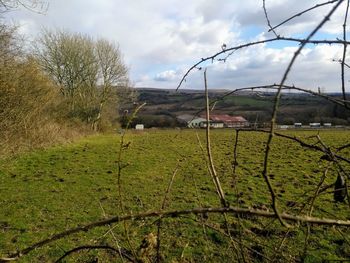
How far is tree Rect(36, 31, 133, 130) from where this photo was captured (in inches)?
1426

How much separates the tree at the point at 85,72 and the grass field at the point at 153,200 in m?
19.5

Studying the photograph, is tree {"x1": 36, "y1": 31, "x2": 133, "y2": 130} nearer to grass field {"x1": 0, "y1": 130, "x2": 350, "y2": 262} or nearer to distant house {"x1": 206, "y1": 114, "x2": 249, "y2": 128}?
grass field {"x1": 0, "y1": 130, "x2": 350, "y2": 262}

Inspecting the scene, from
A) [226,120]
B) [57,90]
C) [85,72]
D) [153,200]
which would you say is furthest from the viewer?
[85,72]

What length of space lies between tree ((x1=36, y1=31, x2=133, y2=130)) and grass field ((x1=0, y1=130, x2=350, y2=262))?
64.0ft

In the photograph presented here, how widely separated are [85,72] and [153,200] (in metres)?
30.7

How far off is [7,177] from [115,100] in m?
27.8

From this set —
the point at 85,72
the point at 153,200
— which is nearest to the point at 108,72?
the point at 85,72

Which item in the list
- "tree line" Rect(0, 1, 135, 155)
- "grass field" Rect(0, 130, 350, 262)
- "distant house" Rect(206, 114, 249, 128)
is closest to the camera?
"distant house" Rect(206, 114, 249, 128)

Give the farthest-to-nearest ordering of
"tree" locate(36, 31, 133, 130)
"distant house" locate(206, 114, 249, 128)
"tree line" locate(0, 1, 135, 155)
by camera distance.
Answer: "tree" locate(36, 31, 133, 130) → "tree line" locate(0, 1, 135, 155) → "distant house" locate(206, 114, 249, 128)

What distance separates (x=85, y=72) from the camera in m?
38.1

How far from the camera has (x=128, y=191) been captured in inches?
406

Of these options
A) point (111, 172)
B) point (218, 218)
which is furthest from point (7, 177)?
point (218, 218)

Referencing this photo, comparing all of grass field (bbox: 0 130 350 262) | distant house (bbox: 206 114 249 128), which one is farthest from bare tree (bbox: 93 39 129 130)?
distant house (bbox: 206 114 249 128)

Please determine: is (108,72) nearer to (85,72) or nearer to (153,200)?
(85,72)
